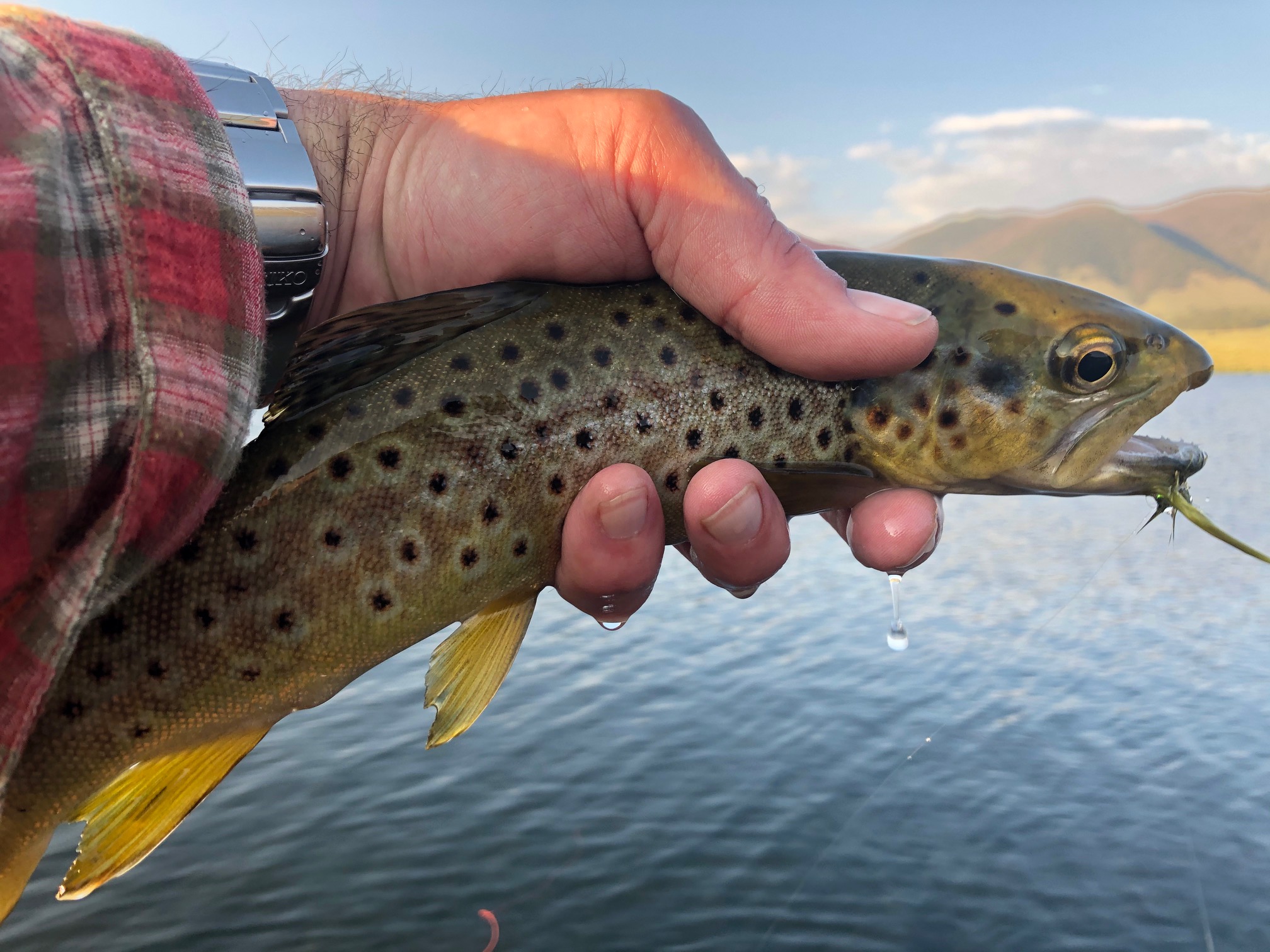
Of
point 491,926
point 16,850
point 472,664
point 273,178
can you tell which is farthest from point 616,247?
point 491,926

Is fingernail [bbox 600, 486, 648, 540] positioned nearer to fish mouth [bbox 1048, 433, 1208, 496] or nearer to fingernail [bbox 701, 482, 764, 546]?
fingernail [bbox 701, 482, 764, 546]

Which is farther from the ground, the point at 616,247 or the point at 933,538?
the point at 616,247

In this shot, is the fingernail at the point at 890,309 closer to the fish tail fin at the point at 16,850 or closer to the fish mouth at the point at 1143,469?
the fish mouth at the point at 1143,469

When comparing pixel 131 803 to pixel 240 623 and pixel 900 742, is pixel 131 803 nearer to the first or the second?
pixel 240 623

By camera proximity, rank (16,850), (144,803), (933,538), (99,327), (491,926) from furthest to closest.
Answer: (491,926) → (933,538) → (144,803) → (16,850) → (99,327)

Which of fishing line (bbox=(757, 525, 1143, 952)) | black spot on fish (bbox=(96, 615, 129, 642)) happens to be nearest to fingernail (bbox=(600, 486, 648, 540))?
black spot on fish (bbox=(96, 615, 129, 642))

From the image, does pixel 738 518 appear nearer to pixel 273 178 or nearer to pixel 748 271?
pixel 748 271

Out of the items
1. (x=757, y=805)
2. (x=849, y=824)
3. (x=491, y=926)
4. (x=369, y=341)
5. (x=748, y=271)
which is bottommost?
(x=849, y=824)

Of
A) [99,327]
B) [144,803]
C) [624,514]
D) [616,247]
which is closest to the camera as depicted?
[99,327]
